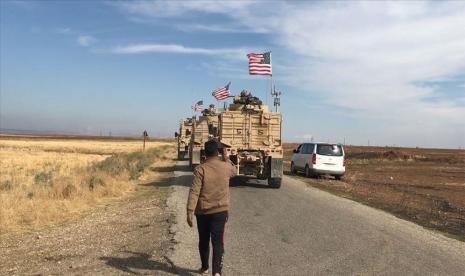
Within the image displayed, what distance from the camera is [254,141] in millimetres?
21234

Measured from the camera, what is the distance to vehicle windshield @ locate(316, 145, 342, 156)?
2786cm

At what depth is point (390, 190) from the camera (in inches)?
945

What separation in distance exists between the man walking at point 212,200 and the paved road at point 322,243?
2.27 feet

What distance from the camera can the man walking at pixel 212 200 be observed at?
24.1 feet

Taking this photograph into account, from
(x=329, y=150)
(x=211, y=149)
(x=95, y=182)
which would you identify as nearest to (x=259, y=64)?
(x=329, y=150)

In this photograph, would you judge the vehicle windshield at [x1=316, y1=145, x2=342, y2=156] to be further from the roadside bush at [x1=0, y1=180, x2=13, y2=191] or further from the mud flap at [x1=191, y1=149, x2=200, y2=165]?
the roadside bush at [x1=0, y1=180, x2=13, y2=191]

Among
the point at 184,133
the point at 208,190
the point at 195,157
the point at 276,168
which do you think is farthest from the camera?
the point at 184,133

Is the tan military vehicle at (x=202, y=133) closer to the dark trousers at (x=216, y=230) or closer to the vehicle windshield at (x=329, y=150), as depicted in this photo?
the vehicle windshield at (x=329, y=150)

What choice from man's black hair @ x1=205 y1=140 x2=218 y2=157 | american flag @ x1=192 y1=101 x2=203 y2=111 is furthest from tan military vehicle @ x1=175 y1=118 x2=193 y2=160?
man's black hair @ x1=205 y1=140 x2=218 y2=157

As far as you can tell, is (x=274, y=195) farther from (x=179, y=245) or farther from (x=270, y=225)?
(x=179, y=245)

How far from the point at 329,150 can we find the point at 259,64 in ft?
18.5

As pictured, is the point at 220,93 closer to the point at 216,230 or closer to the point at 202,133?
the point at 202,133

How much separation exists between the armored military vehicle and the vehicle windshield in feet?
22.9

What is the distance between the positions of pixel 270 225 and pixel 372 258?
3402mm
